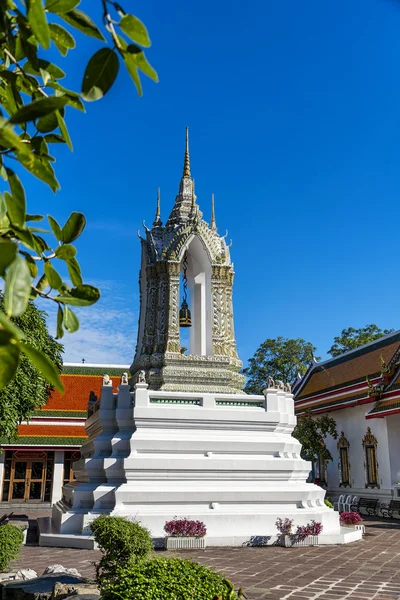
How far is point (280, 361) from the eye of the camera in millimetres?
34875

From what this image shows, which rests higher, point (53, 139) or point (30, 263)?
point (53, 139)

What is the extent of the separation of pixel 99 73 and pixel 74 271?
61 centimetres

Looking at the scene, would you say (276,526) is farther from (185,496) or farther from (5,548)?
(5,548)

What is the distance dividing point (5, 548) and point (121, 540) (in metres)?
1.51

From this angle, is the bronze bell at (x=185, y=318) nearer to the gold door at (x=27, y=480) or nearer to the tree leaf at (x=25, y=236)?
the gold door at (x=27, y=480)

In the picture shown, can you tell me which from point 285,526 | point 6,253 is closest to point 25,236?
point 6,253

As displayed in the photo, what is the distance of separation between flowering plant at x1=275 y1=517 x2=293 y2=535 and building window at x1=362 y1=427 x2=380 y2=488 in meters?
9.07

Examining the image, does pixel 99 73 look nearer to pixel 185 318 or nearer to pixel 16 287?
pixel 16 287

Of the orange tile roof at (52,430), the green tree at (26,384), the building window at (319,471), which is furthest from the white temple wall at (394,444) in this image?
the orange tile roof at (52,430)

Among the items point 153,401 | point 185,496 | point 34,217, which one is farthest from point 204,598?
point 153,401

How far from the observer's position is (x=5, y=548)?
649cm

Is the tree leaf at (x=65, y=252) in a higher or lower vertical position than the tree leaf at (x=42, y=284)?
higher

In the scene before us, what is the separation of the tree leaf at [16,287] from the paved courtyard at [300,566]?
591 cm

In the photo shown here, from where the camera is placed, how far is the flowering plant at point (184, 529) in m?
9.54
